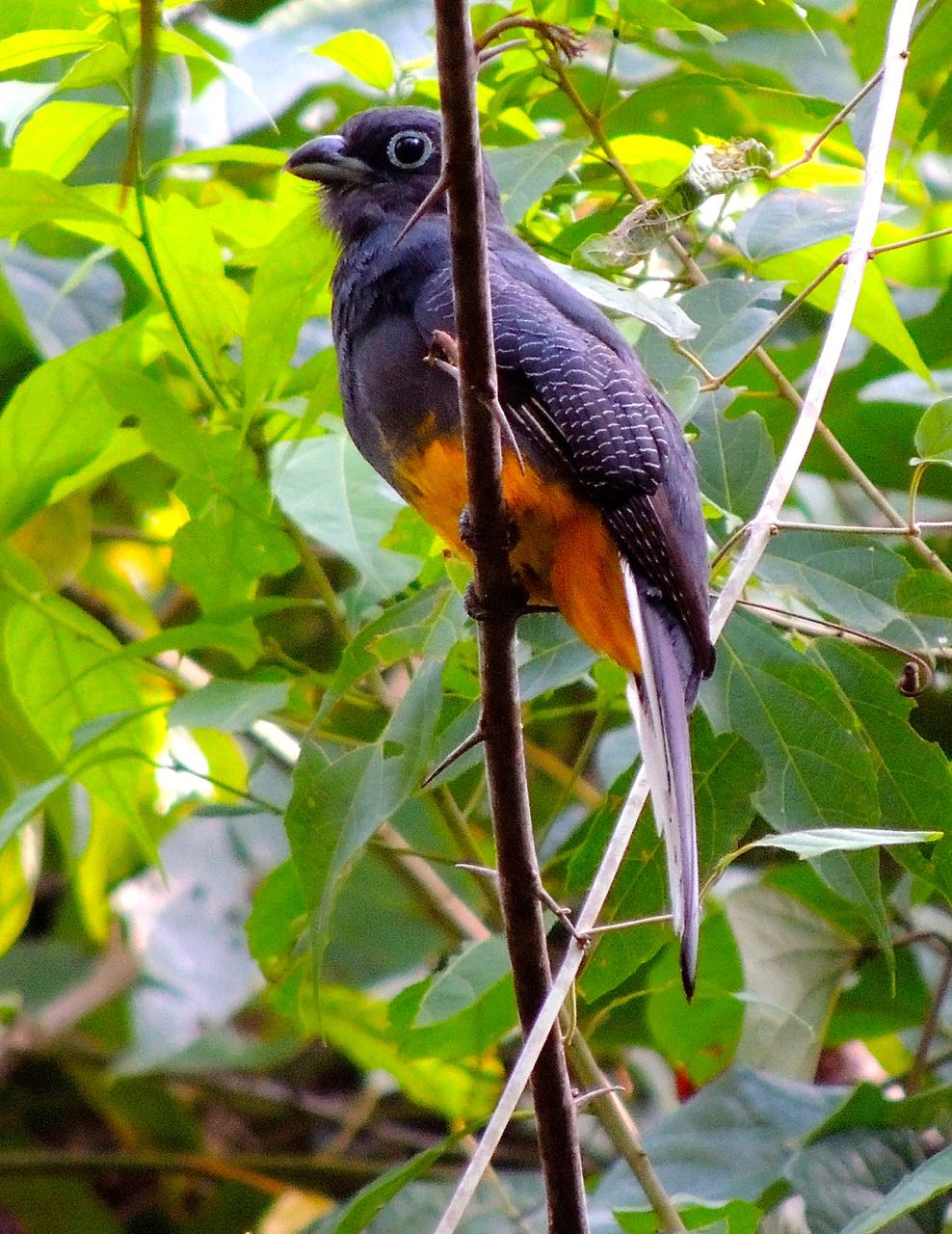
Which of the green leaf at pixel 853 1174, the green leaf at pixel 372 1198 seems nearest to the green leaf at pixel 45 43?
the green leaf at pixel 372 1198

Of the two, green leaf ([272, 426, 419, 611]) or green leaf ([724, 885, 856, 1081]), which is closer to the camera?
green leaf ([272, 426, 419, 611])

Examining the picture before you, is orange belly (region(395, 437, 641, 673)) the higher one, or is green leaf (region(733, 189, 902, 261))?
green leaf (region(733, 189, 902, 261))

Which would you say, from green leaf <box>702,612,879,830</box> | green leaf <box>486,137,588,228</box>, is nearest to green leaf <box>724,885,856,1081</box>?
green leaf <box>702,612,879,830</box>

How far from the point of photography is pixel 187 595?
3381mm

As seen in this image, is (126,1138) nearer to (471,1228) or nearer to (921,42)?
(471,1228)

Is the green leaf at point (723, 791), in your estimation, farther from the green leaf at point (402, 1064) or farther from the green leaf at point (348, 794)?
the green leaf at point (402, 1064)

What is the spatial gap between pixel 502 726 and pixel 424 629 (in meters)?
0.34

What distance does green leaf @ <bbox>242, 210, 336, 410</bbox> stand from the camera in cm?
169

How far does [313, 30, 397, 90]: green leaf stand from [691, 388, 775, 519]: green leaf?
565 mm

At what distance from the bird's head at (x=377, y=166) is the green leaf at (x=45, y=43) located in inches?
18.5

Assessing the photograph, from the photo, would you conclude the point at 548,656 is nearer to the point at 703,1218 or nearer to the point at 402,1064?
the point at 703,1218

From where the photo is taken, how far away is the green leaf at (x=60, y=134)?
70.4 inches

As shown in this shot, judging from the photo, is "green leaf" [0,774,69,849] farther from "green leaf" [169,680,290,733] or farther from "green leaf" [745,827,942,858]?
"green leaf" [745,827,942,858]

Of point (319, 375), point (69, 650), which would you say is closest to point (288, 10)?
point (319, 375)
